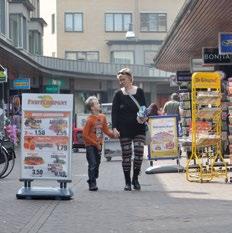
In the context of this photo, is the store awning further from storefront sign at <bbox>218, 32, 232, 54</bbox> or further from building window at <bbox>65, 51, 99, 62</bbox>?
building window at <bbox>65, 51, 99, 62</bbox>

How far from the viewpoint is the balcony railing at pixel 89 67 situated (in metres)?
49.2

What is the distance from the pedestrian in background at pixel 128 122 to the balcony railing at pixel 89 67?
34.4 m

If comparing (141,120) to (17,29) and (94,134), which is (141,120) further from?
(17,29)

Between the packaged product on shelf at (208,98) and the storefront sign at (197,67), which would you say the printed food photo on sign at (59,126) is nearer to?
the packaged product on shelf at (208,98)

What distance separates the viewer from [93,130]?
43.6 feet

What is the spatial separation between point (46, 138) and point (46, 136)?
29 millimetres

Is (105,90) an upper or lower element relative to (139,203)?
upper

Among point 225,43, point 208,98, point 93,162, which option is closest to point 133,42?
point 225,43

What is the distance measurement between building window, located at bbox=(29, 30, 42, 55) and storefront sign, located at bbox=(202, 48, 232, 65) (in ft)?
94.8

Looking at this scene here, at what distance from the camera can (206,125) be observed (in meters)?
15.5

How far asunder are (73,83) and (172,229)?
44.7 meters

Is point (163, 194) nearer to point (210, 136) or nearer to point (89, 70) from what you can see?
point (210, 136)

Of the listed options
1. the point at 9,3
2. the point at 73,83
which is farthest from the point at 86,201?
the point at 73,83

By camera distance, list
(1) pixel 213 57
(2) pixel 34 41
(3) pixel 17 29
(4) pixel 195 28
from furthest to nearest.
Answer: (2) pixel 34 41
(3) pixel 17 29
(1) pixel 213 57
(4) pixel 195 28
